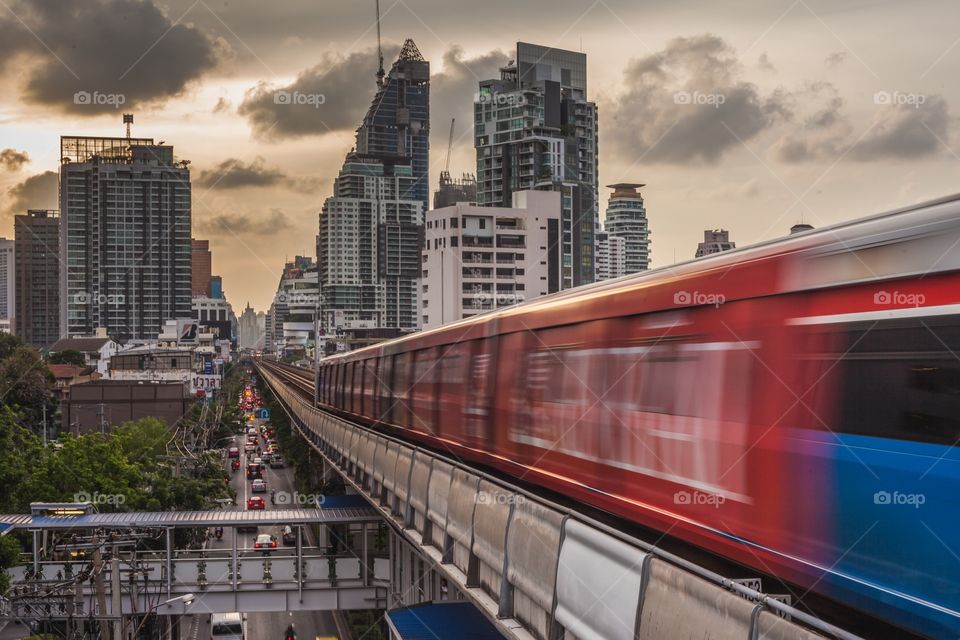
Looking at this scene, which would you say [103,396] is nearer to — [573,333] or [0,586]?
[0,586]

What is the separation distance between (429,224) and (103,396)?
41248 mm

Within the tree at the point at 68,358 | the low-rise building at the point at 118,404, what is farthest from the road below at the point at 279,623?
the tree at the point at 68,358

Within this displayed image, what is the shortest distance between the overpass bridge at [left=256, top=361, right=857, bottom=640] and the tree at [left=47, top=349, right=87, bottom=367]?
92.9 metres

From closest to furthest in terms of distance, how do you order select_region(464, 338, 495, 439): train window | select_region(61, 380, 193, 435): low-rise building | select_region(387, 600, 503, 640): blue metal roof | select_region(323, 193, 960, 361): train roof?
select_region(323, 193, 960, 361): train roof < select_region(387, 600, 503, 640): blue metal roof < select_region(464, 338, 495, 439): train window < select_region(61, 380, 193, 435): low-rise building

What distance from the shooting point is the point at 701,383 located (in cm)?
805

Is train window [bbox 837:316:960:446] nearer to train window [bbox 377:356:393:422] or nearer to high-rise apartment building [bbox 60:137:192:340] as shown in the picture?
train window [bbox 377:356:393:422]

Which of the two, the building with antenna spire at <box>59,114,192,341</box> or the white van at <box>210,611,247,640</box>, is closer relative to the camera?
the white van at <box>210,611,247,640</box>

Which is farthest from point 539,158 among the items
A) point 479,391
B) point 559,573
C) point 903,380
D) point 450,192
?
point 903,380

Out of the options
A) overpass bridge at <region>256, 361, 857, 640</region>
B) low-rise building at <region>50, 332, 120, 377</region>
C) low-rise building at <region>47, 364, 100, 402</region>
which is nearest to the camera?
overpass bridge at <region>256, 361, 857, 640</region>

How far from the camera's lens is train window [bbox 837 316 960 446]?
5352 millimetres

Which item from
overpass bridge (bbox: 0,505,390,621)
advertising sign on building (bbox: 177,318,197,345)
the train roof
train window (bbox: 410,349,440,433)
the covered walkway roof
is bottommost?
overpass bridge (bbox: 0,505,390,621)

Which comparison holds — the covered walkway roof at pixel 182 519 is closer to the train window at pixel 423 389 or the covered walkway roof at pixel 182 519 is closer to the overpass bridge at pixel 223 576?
the overpass bridge at pixel 223 576

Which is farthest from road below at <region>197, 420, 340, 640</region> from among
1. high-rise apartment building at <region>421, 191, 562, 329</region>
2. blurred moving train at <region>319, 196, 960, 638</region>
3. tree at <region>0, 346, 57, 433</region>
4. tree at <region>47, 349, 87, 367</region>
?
tree at <region>47, 349, 87, 367</region>

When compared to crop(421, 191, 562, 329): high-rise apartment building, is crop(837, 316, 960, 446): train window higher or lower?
lower
